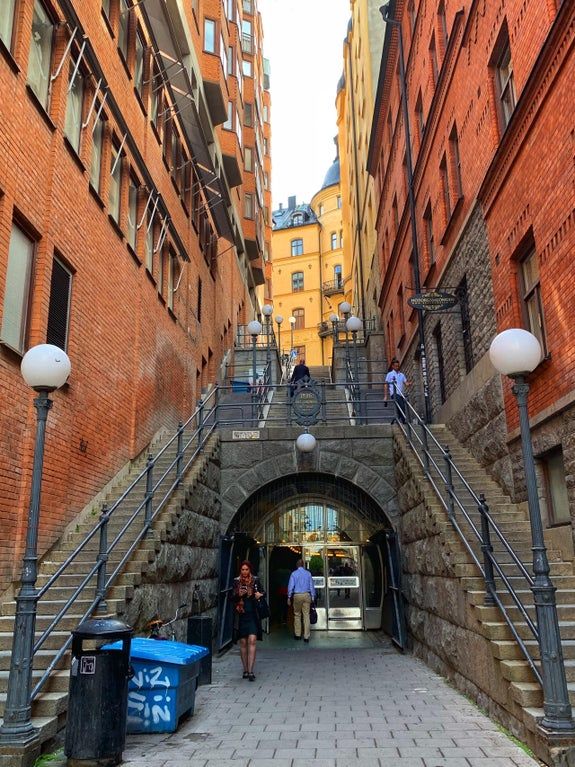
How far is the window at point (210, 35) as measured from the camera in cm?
2583

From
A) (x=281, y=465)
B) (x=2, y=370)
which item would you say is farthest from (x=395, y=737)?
(x=281, y=465)

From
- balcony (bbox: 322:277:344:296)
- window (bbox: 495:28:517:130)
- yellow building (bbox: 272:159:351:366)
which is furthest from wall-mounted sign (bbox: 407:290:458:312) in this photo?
balcony (bbox: 322:277:344:296)

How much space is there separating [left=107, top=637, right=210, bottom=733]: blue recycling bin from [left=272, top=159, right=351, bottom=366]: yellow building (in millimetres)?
58296

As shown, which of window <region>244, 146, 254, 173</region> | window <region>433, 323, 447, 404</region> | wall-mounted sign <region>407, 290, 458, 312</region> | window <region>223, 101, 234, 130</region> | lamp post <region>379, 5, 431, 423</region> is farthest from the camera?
window <region>244, 146, 254, 173</region>

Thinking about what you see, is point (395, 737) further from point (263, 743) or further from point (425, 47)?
point (425, 47)

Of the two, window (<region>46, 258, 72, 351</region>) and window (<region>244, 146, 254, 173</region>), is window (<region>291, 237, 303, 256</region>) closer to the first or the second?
window (<region>244, 146, 254, 173</region>)

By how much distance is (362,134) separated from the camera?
3719 centimetres

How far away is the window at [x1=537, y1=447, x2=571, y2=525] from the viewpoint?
362 inches

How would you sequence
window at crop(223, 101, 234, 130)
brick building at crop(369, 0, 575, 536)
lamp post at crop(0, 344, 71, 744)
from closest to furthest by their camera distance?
1. lamp post at crop(0, 344, 71, 744)
2. brick building at crop(369, 0, 575, 536)
3. window at crop(223, 101, 234, 130)

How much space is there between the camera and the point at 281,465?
15.0m

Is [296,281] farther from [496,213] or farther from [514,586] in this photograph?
[514,586]

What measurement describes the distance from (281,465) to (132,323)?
14.7ft

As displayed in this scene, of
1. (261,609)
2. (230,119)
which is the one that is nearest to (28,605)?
(261,609)

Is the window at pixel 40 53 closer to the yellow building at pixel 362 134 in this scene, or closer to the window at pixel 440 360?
the window at pixel 440 360
